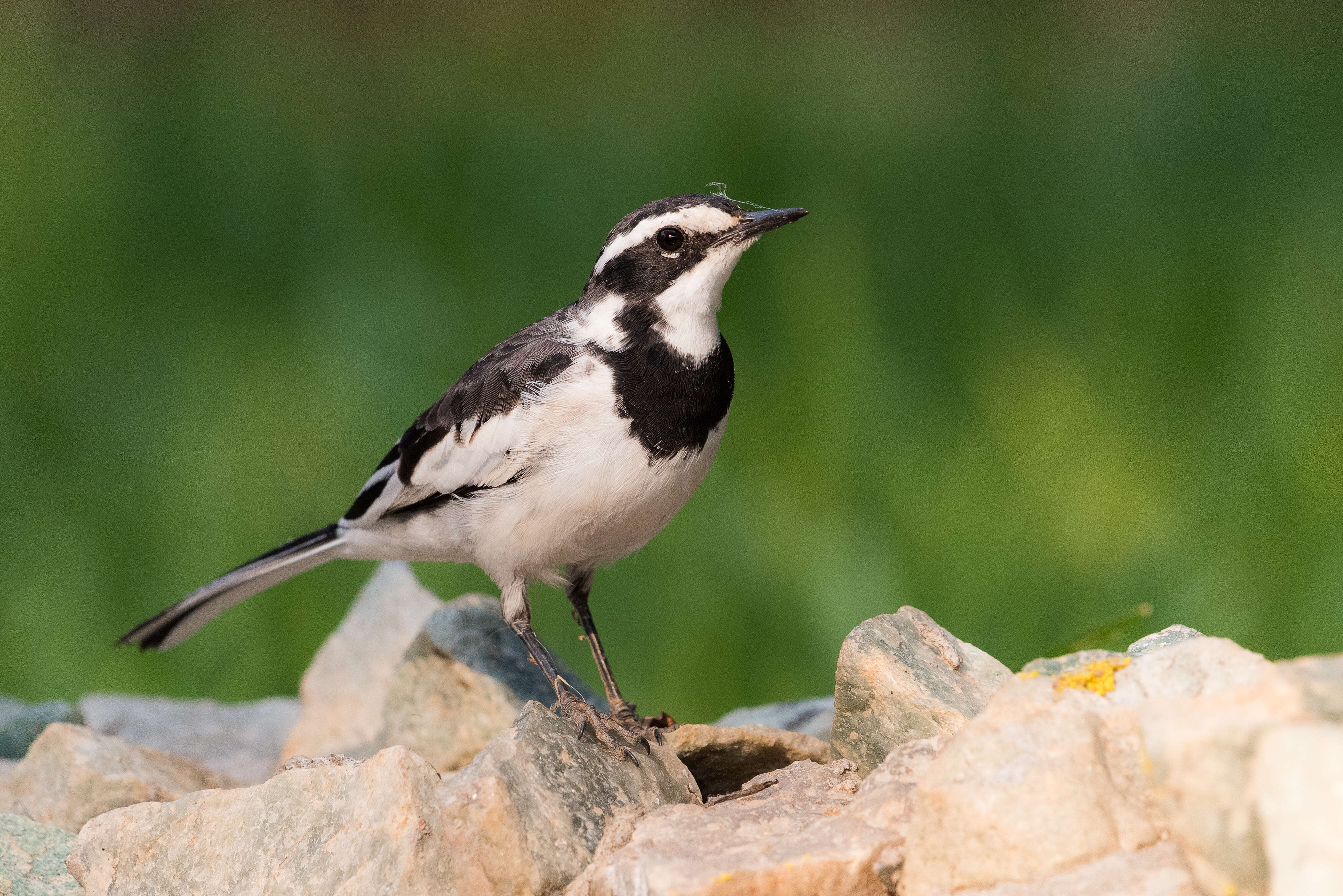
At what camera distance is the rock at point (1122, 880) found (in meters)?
2.21

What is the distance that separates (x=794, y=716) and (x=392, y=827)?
96.3 inches

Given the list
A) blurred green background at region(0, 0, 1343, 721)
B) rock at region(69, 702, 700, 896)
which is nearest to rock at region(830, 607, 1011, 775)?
rock at region(69, 702, 700, 896)

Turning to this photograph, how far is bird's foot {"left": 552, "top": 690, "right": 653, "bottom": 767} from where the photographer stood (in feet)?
11.2

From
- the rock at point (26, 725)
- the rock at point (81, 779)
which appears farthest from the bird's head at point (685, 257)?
the rock at point (26, 725)

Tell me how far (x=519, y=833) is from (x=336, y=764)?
1.79ft

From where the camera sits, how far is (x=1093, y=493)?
19.6 feet

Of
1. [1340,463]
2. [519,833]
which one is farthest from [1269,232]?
[519,833]

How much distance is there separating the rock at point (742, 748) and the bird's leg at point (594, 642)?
0.38m

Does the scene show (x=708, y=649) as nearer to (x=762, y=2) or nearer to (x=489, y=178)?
(x=489, y=178)

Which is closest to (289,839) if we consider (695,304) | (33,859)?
(33,859)

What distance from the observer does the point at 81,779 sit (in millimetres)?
4023

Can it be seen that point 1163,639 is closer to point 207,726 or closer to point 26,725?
point 207,726

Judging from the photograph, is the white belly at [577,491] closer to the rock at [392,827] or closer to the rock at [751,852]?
the rock at [392,827]

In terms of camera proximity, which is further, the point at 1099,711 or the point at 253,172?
the point at 253,172
